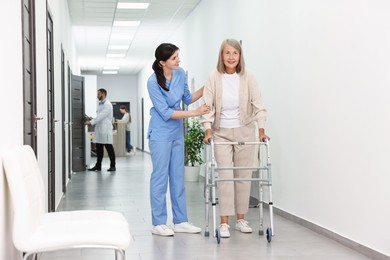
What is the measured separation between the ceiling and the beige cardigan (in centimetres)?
515

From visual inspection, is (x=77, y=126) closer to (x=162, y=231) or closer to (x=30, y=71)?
(x=162, y=231)

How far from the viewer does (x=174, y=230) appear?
4.32 m

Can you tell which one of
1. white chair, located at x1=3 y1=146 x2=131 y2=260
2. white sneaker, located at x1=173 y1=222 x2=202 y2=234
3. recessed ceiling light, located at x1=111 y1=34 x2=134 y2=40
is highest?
recessed ceiling light, located at x1=111 y1=34 x2=134 y2=40

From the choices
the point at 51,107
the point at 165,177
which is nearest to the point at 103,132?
the point at 51,107

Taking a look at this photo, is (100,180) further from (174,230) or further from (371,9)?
(371,9)

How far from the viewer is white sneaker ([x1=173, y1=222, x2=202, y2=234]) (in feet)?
13.9

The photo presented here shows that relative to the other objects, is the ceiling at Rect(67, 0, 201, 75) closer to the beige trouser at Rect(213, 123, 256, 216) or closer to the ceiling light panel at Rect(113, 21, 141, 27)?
the ceiling light panel at Rect(113, 21, 141, 27)

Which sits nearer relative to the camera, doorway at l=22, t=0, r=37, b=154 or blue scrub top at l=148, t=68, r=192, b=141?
doorway at l=22, t=0, r=37, b=154

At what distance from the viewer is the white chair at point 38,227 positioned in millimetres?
2152

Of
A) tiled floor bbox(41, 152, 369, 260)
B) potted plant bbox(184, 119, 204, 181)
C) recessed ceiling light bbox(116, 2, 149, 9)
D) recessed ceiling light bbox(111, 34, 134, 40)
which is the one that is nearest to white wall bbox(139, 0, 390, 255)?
tiled floor bbox(41, 152, 369, 260)

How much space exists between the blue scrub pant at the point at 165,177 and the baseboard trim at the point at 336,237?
99 cm

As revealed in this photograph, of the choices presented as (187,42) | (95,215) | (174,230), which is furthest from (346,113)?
(187,42)

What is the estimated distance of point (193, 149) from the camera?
820 centimetres

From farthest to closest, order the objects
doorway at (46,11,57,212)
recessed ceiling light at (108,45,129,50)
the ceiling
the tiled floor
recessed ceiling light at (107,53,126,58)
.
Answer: recessed ceiling light at (107,53,126,58)
recessed ceiling light at (108,45,129,50)
the ceiling
doorway at (46,11,57,212)
the tiled floor
